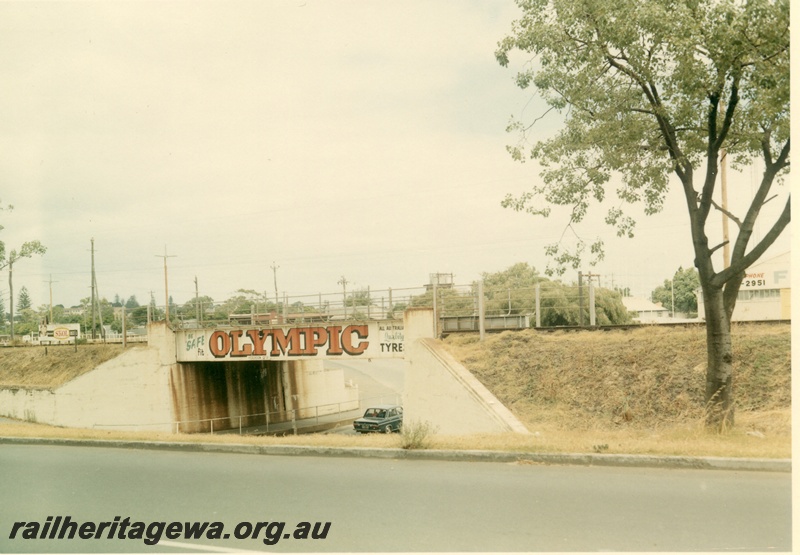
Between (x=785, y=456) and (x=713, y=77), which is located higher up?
(x=713, y=77)

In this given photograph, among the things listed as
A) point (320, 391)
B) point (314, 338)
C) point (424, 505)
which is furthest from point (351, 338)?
point (424, 505)

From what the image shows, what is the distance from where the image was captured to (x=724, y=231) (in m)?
22.6

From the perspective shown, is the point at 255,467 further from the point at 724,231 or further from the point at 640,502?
the point at 724,231

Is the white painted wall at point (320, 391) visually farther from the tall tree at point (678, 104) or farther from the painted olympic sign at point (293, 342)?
the tall tree at point (678, 104)

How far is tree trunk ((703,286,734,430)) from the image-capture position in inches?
439

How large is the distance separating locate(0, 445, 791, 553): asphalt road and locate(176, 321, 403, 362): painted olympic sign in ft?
39.6


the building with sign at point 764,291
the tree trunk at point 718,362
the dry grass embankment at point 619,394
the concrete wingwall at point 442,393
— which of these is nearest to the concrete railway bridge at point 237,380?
the concrete wingwall at point 442,393

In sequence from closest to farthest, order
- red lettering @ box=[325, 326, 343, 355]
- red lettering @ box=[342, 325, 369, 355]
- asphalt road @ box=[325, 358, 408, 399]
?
red lettering @ box=[342, 325, 369, 355] < red lettering @ box=[325, 326, 343, 355] < asphalt road @ box=[325, 358, 408, 399]

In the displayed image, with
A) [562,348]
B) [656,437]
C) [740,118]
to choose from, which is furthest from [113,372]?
[740,118]

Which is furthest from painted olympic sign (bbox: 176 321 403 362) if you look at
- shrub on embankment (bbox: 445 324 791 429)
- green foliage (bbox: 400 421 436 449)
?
green foliage (bbox: 400 421 436 449)

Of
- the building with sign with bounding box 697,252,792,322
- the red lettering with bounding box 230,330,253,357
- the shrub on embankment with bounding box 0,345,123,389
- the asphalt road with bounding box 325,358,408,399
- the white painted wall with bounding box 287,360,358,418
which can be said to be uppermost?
the building with sign with bounding box 697,252,792,322

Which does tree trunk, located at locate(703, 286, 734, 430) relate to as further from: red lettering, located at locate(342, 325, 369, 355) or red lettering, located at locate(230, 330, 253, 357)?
red lettering, located at locate(230, 330, 253, 357)

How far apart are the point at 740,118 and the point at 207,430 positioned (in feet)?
80.9

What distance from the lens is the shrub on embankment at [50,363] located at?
31.1m
